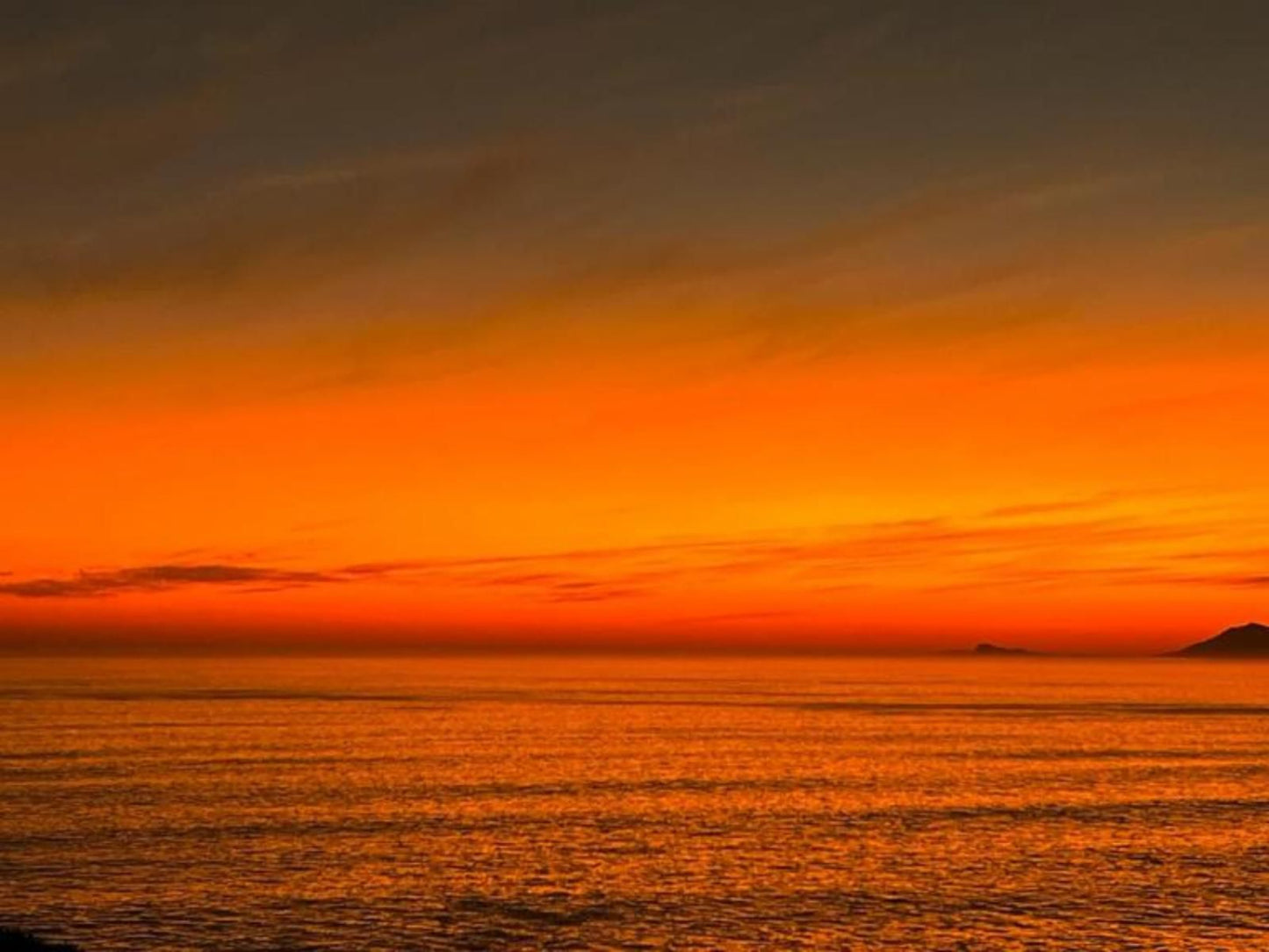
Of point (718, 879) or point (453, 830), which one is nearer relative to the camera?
point (718, 879)

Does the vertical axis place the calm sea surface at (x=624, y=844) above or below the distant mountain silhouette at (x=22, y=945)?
below

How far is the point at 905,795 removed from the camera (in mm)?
91938

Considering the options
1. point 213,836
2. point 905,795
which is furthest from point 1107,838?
point 213,836

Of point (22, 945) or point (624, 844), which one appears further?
point (624, 844)

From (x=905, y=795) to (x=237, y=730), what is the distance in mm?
77450

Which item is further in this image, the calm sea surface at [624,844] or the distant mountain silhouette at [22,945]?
the calm sea surface at [624,844]

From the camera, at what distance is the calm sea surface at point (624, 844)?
51.9 metres

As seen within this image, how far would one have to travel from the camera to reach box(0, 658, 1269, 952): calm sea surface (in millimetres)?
51938

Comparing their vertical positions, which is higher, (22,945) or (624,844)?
(22,945)

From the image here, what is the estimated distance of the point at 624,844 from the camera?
7012cm

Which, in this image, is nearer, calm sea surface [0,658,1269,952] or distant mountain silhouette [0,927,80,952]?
distant mountain silhouette [0,927,80,952]

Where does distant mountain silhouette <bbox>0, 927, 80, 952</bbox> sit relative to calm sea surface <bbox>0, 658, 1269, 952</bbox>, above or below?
above

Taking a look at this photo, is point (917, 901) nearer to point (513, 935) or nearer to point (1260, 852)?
point (513, 935)

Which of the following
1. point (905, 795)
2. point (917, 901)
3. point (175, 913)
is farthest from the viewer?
point (905, 795)
